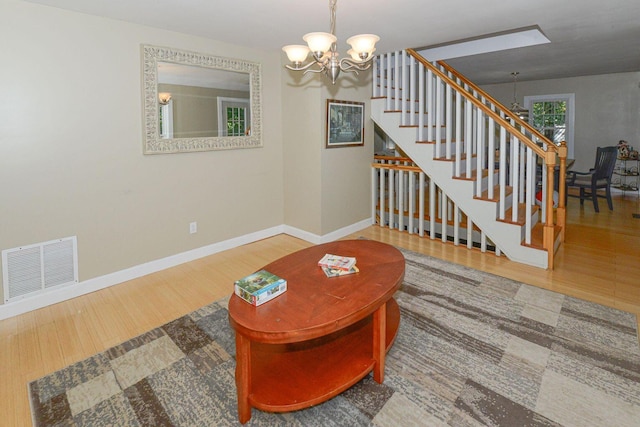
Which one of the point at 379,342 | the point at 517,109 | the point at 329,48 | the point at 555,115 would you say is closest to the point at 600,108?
the point at 555,115

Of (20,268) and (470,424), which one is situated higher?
(20,268)

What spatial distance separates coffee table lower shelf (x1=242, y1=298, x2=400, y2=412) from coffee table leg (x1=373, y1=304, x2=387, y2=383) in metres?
0.04

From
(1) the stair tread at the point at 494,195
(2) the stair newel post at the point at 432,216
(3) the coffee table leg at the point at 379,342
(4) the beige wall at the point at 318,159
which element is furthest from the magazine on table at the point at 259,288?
(2) the stair newel post at the point at 432,216

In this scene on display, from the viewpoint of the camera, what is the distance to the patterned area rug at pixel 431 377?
1.77 m

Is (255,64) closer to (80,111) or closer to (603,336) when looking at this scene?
(80,111)

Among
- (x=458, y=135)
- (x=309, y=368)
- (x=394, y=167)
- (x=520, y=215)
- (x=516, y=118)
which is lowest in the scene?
(x=309, y=368)

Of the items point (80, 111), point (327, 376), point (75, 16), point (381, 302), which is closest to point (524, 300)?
point (381, 302)

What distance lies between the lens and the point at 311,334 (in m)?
1.60

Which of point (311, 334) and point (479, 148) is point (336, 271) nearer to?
point (311, 334)

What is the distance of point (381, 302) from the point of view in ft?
6.15

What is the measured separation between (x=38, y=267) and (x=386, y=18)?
3.51 meters

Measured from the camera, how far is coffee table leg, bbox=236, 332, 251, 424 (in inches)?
65.3

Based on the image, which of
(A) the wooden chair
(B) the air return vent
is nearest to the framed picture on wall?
(B) the air return vent

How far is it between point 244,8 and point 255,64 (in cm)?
138
